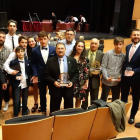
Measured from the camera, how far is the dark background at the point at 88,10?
1144 cm

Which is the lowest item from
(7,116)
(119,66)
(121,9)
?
(7,116)

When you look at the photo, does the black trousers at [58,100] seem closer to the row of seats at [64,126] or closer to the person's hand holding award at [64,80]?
the person's hand holding award at [64,80]

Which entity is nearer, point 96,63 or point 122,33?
point 96,63

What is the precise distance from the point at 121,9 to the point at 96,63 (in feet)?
32.1

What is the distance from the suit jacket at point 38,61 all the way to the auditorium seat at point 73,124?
115cm

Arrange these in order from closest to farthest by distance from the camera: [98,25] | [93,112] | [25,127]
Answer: [25,127]
[93,112]
[98,25]

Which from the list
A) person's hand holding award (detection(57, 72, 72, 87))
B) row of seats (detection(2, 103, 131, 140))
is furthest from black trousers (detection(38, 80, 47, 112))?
row of seats (detection(2, 103, 131, 140))

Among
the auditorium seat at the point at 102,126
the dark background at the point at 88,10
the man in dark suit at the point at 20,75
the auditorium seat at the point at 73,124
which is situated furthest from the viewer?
the dark background at the point at 88,10

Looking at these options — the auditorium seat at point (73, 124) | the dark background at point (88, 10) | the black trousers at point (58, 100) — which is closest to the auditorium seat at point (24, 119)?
the auditorium seat at point (73, 124)

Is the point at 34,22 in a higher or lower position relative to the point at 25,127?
higher

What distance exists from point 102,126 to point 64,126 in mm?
460

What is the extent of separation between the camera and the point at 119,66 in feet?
9.63

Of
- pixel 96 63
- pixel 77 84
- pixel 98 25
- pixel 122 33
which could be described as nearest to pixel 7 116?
pixel 77 84

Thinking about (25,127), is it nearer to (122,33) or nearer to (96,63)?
(96,63)
